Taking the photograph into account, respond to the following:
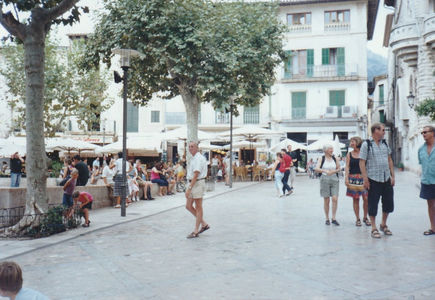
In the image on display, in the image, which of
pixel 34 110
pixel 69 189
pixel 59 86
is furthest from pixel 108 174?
pixel 59 86

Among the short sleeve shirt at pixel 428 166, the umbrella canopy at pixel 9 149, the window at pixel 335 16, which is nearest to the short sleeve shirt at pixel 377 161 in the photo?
the short sleeve shirt at pixel 428 166

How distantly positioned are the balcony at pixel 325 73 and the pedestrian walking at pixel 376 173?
28.1 metres

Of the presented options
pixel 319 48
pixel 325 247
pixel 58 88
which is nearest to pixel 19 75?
pixel 58 88

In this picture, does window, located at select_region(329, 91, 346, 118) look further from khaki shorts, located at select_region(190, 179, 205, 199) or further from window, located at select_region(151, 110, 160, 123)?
khaki shorts, located at select_region(190, 179, 205, 199)

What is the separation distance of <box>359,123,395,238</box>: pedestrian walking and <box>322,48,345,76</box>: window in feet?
95.1

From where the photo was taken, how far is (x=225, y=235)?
7.47 meters

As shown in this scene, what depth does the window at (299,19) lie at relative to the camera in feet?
116

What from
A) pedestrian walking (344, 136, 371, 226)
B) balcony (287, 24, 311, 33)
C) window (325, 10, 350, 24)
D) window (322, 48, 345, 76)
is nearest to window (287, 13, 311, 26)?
balcony (287, 24, 311, 33)

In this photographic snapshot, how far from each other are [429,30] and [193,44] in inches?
477

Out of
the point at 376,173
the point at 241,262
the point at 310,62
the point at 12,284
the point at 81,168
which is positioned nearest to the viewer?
the point at 12,284

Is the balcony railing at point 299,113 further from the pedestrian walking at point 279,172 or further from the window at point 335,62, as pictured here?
the pedestrian walking at point 279,172

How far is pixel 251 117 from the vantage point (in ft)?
124

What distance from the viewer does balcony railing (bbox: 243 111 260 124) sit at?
37625 millimetres

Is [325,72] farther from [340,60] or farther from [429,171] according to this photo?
[429,171]
